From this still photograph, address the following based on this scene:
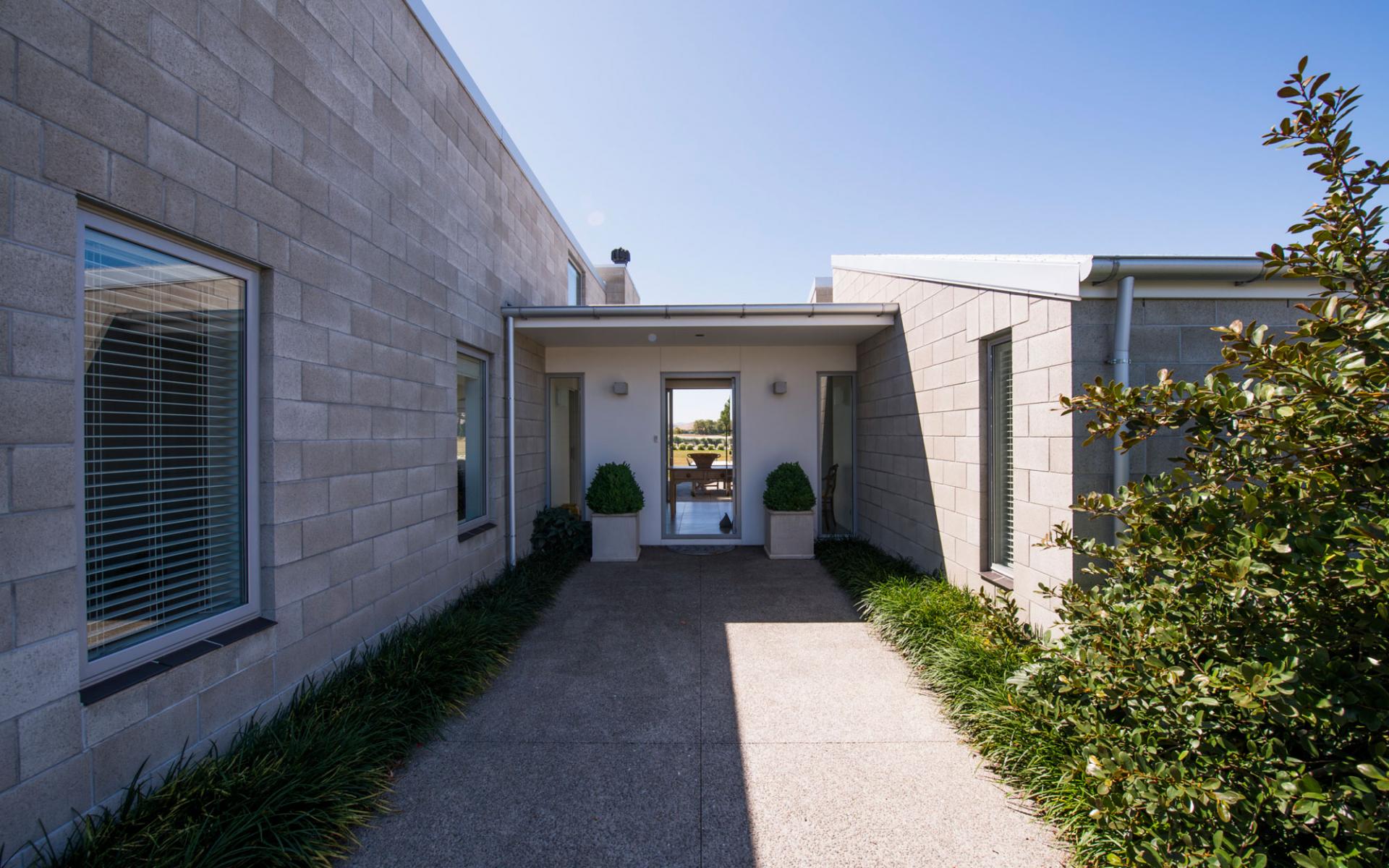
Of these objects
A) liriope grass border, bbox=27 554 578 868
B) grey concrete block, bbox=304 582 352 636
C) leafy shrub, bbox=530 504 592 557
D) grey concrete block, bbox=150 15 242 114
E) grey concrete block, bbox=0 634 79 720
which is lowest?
liriope grass border, bbox=27 554 578 868

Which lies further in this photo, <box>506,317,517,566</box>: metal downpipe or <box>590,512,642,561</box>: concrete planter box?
<box>590,512,642,561</box>: concrete planter box

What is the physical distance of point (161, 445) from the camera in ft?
7.85

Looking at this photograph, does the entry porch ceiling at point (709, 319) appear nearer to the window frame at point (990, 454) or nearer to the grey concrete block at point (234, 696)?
the window frame at point (990, 454)

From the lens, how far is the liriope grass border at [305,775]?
187cm

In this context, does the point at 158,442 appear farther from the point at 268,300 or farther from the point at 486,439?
the point at 486,439

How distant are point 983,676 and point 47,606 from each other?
13.1 feet

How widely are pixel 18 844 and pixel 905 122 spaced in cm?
796

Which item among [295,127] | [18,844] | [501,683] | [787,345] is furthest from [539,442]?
[18,844]

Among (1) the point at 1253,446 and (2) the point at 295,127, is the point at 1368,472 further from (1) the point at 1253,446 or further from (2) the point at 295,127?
(2) the point at 295,127

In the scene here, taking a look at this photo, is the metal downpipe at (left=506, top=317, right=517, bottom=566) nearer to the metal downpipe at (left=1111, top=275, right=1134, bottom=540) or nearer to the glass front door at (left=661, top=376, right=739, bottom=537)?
the glass front door at (left=661, top=376, right=739, bottom=537)

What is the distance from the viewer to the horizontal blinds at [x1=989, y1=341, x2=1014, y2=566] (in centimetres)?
415

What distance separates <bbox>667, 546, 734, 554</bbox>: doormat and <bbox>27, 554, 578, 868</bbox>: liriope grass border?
361 centimetres

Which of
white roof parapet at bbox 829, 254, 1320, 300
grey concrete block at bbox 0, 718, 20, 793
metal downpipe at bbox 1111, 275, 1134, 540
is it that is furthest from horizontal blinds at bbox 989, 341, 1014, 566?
grey concrete block at bbox 0, 718, 20, 793

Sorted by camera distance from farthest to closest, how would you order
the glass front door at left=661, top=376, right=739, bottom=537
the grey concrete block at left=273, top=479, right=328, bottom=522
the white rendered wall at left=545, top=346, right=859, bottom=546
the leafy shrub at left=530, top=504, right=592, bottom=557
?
1. the glass front door at left=661, top=376, right=739, bottom=537
2. the white rendered wall at left=545, top=346, right=859, bottom=546
3. the leafy shrub at left=530, top=504, right=592, bottom=557
4. the grey concrete block at left=273, top=479, right=328, bottom=522
